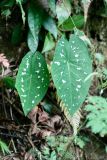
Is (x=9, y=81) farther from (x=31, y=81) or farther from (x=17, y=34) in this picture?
(x=17, y=34)

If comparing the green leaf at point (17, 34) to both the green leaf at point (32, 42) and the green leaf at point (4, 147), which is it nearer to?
the green leaf at point (32, 42)

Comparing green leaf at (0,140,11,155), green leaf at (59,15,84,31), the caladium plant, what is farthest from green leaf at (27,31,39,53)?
green leaf at (0,140,11,155)

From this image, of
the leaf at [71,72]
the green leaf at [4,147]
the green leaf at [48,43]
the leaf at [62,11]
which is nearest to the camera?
the leaf at [71,72]

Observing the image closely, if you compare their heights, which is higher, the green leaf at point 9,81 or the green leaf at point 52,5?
the green leaf at point 52,5

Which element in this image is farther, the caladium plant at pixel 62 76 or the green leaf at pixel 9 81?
the green leaf at pixel 9 81

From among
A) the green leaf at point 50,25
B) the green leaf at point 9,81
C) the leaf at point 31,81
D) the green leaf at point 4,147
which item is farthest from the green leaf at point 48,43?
the green leaf at point 4,147

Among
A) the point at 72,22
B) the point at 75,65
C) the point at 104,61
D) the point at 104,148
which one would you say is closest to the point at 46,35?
the point at 72,22

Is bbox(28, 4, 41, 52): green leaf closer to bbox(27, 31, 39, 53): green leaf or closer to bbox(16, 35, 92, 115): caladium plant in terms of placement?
bbox(27, 31, 39, 53): green leaf

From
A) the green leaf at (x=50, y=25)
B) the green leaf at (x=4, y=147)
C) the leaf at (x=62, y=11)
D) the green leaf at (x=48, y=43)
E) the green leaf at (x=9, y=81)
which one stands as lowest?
the green leaf at (x=4, y=147)
